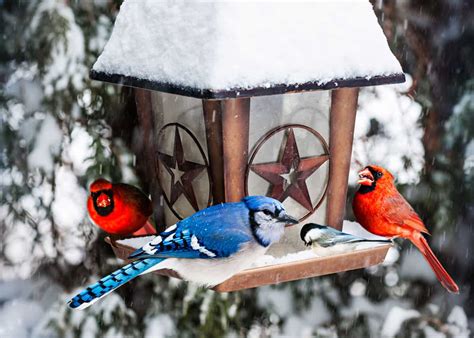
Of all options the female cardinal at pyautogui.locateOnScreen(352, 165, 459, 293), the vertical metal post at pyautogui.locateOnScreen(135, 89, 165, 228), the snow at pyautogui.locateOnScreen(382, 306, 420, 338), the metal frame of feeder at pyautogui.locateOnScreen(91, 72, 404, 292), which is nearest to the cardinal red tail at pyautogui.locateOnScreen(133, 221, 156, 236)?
the vertical metal post at pyautogui.locateOnScreen(135, 89, 165, 228)

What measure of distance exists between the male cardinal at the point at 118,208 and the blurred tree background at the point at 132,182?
93 centimetres

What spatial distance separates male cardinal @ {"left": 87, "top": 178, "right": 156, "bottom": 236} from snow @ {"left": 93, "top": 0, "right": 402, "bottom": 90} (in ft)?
1.35

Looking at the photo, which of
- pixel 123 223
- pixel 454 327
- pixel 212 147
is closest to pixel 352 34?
A: pixel 212 147

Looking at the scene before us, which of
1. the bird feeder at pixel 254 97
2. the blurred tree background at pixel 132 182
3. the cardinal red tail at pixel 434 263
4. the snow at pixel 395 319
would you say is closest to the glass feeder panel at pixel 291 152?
the bird feeder at pixel 254 97

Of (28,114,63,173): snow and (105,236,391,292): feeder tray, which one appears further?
(28,114,63,173): snow

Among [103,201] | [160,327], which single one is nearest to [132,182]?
[160,327]

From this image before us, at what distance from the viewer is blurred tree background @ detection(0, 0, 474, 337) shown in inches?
145

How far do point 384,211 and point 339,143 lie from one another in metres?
0.27

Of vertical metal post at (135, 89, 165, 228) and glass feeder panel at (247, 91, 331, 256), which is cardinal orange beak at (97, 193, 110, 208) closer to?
vertical metal post at (135, 89, 165, 228)

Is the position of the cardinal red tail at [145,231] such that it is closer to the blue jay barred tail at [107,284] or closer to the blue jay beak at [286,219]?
the blue jay barred tail at [107,284]

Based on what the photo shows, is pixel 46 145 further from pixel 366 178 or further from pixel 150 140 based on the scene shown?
pixel 366 178

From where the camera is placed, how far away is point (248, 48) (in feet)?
7.51

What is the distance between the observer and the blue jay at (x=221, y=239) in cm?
231

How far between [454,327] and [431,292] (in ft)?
0.72
